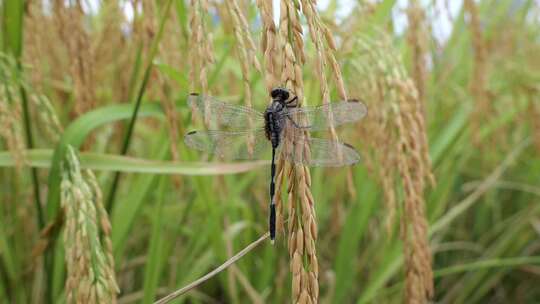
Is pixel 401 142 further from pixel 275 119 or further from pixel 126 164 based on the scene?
pixel 126 164

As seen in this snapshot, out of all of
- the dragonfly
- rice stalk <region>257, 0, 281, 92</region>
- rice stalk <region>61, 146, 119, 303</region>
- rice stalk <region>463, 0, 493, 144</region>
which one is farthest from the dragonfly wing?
rice stalk <region>463, 0, 493, 144</region>

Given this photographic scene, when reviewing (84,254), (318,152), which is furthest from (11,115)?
(318,152)

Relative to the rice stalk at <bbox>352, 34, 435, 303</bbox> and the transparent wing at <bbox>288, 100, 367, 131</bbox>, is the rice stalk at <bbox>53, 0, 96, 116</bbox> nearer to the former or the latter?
the transparent wing at <bbox>288, 100, 367, 131</bbox>

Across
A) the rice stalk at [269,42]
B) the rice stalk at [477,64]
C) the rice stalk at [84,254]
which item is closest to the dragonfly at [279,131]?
the rice stalk at [269,42]

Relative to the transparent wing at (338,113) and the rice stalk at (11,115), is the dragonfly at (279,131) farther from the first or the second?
the rice stalk at (11,115)

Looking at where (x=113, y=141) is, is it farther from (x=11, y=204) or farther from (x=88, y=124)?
(x=88, y=124)

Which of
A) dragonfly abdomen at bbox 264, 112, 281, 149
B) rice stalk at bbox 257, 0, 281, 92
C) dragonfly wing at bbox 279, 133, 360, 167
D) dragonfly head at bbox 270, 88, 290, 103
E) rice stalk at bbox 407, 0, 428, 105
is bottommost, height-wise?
dragonfly wing at bbox 279, 133, 360, 167
